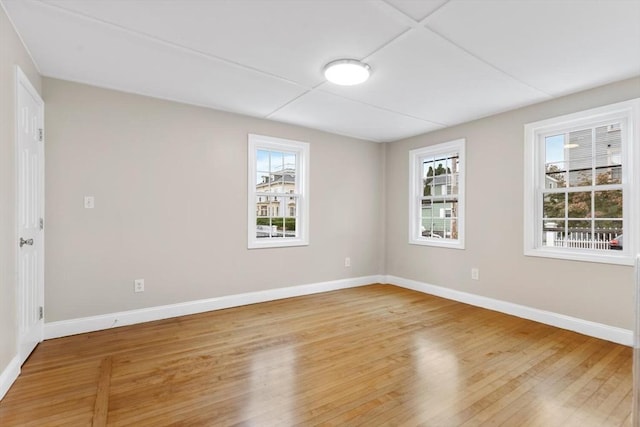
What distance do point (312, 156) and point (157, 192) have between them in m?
2.16

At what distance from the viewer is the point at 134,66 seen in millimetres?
2740

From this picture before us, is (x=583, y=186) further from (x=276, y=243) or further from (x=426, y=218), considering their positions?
(x=276, y=243)

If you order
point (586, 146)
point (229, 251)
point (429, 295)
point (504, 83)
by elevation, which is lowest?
point (429, 295)

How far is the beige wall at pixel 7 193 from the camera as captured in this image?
200 centimetres

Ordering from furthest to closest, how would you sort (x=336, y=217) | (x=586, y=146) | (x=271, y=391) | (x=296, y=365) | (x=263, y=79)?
(x=336, y=217) < (x=586, y=146) < (x=263, y=79) < (x=296, y=365) < (x=271, y=391)

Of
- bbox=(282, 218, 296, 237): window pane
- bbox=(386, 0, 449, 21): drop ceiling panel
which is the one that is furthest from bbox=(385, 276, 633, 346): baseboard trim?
bbox=(386, 0, 449, 21): drop ceiling panel

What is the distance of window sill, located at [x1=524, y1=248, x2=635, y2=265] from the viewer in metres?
2.95

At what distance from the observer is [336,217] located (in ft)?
16.3

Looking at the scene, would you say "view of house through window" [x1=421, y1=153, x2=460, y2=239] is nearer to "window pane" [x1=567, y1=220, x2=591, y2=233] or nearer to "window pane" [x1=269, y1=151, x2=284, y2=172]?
"window pane" [x1=567, y1=220, x2=591, y2=233]

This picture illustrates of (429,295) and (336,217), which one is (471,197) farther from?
(336,217)

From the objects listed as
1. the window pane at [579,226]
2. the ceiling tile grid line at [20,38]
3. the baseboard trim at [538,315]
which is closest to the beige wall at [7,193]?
the ceiling tile grid line at [20,38]

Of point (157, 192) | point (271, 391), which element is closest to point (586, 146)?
point (271, 391)

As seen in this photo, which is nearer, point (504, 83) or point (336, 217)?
point (504, 83)

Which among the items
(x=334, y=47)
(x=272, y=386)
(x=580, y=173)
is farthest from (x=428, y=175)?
(x=272, y=386)
